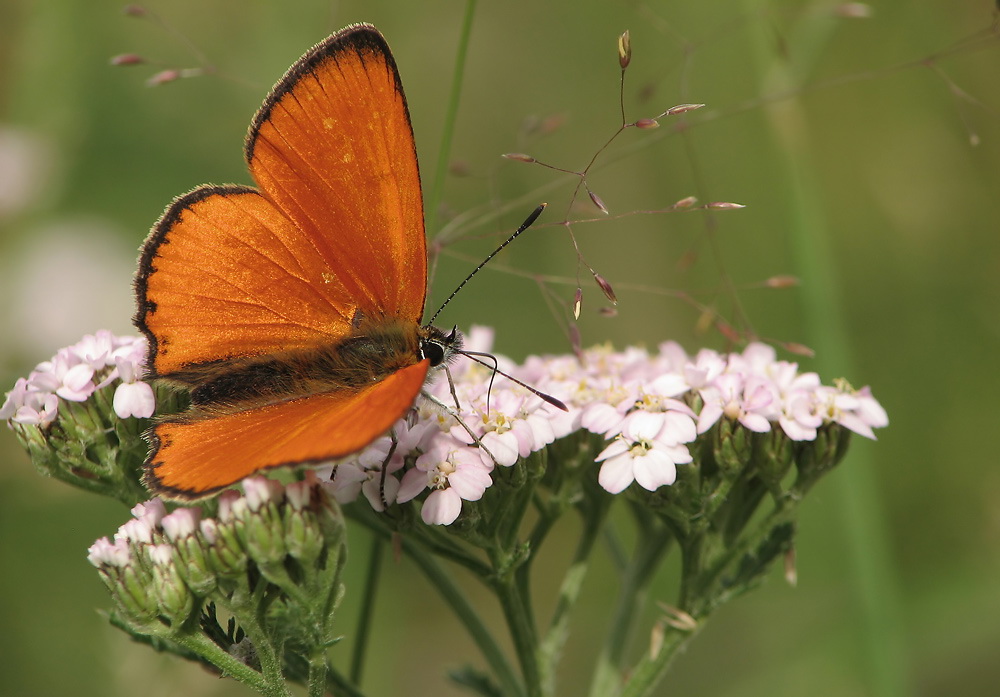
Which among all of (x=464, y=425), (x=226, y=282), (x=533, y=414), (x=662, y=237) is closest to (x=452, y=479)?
(x=464, y=425)

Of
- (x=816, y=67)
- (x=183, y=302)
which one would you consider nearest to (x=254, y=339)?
(x=183, y=302)

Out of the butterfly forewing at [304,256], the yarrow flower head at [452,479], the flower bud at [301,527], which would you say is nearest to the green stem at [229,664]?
the yarrow flower head at [452,479]

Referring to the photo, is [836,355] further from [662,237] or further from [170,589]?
[170,589]

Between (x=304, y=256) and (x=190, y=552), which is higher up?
(x=304, y=256)

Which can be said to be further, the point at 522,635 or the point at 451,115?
the point at 451,115

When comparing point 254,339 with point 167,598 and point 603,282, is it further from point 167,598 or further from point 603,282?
point 603,282

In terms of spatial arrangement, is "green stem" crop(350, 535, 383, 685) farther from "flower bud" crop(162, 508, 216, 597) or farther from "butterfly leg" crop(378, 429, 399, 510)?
"flower bud" crop(162, 508, 216, 597)
